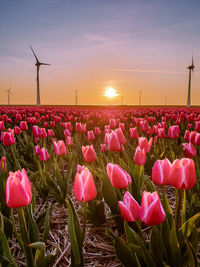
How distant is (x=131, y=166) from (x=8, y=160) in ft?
A: 6.28

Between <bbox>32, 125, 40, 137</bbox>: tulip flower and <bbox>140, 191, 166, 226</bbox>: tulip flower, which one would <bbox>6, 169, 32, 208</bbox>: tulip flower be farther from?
<bbox>32, 125, 40, 137</bbox>: tulip flower

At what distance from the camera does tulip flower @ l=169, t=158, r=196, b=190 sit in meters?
1.43

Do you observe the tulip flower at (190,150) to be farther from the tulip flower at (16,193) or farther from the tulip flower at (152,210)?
the tulip flower at (16,193)

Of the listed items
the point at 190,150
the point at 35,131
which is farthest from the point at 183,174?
the point at 35,131

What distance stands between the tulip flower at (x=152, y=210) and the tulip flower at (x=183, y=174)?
0.26m

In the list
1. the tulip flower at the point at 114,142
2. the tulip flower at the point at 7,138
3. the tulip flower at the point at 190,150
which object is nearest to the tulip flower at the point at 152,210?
the tulip flower at the point at 114,142

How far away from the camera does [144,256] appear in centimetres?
137

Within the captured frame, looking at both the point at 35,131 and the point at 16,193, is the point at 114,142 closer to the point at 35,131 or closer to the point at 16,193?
the point at 16,193

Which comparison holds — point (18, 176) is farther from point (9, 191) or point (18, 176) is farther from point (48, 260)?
point (48, 260)

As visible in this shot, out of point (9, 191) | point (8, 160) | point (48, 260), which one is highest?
point (9, 191)

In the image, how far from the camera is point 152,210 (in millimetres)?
1236

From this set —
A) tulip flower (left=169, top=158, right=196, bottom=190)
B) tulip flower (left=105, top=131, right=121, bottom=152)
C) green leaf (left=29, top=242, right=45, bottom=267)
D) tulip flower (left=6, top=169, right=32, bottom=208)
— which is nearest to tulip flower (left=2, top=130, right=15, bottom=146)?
tulip flower (left=105, top=131, right=121, bottom=152)

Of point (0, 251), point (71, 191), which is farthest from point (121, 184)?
point (71, 191)

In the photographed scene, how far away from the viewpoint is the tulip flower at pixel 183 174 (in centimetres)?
143
